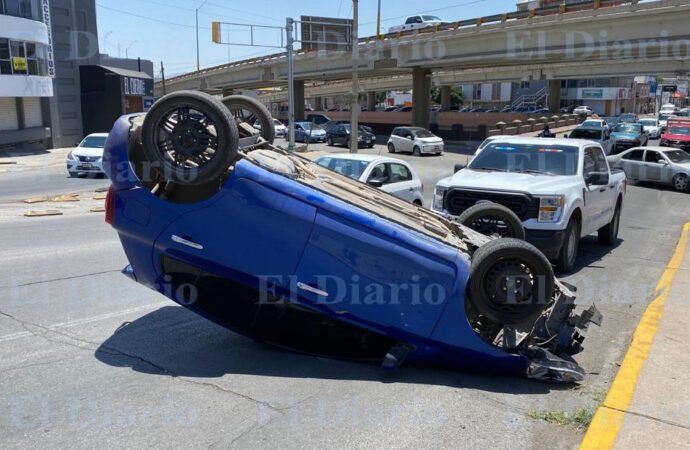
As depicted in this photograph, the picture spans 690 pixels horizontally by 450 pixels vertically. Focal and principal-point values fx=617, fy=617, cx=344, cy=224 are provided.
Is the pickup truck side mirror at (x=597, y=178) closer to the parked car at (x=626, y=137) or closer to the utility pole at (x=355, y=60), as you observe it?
the utility pole at (x=355, y=60)

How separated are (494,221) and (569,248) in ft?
7.99

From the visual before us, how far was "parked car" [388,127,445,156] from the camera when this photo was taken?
35.3m

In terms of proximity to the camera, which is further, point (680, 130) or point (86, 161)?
point (680, 130)

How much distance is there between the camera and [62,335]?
577cm

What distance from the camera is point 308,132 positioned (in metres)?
44.1

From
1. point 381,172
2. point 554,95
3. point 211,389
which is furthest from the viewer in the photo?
point 554,95

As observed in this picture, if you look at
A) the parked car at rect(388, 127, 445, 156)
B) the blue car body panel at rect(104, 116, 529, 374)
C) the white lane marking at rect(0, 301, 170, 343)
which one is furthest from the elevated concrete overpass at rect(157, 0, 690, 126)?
the white lane marking at rect(0, 301, 170, 343)

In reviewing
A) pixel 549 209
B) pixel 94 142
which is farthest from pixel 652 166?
pixel 94 142

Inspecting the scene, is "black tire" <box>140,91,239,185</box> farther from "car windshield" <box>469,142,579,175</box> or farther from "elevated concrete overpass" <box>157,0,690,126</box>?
"elevated concrete overpass" <box>157,0,690,126</box>

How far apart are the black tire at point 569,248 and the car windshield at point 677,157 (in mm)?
15774

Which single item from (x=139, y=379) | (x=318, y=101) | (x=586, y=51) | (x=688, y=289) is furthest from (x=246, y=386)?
(x=318, y=101)

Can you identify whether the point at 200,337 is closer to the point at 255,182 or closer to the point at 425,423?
the point at 255,182

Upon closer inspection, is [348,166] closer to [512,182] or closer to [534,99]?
[512,182]

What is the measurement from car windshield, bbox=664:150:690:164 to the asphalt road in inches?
688
